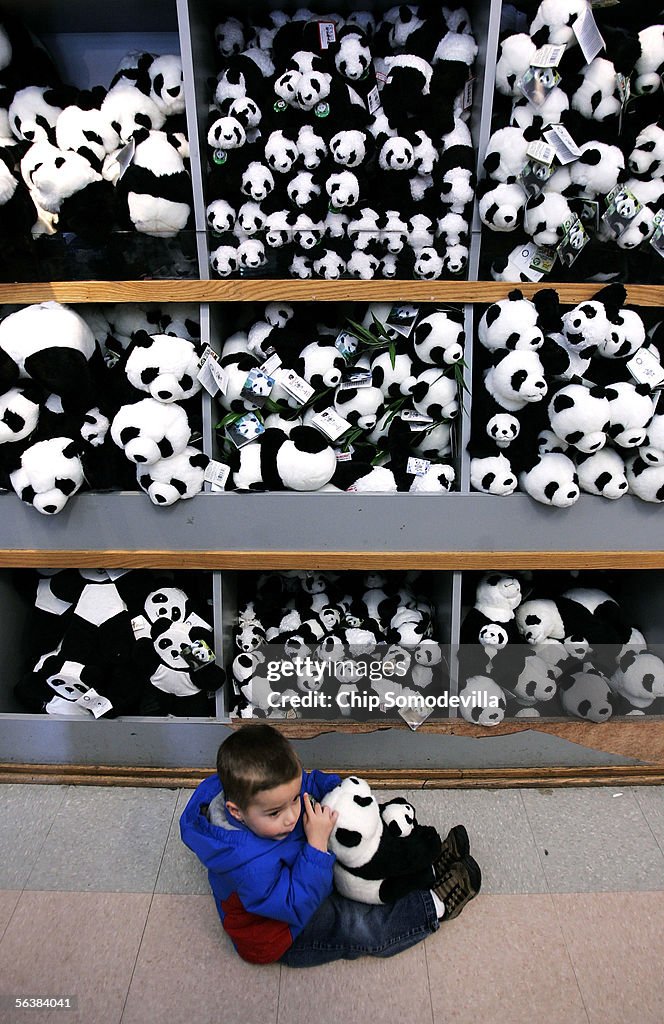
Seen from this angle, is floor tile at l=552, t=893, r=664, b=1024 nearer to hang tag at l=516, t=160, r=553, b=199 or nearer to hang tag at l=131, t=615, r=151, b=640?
hang tag at l=131, t=615, r=151, b=640

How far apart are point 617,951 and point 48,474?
Answer: 5.53ft

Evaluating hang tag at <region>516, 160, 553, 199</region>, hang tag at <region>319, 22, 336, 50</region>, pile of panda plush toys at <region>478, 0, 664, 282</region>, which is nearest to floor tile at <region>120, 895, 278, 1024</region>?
pile of panda plush toys at <region>478, 0, 664, 282</region>

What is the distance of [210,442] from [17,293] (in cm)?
59

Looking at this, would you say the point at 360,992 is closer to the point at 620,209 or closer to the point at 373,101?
the point at 620,209

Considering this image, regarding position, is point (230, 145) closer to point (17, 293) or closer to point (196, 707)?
point (17, 293)

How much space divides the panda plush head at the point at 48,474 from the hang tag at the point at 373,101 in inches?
44.4

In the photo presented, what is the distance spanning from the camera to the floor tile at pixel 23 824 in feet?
5.48

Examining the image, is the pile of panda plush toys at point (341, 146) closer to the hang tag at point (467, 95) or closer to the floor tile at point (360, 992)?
the hang tag at point (467, 95)

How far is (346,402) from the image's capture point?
179 cm

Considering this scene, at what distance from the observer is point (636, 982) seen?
1427 millimetres

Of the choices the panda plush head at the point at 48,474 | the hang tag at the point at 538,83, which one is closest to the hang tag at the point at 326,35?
the hang tag at the point at 538,83

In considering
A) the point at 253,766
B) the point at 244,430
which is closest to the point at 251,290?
the point at 244,430

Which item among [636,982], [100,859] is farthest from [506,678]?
[100,859]

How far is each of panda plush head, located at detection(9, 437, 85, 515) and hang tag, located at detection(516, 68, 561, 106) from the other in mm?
1385
